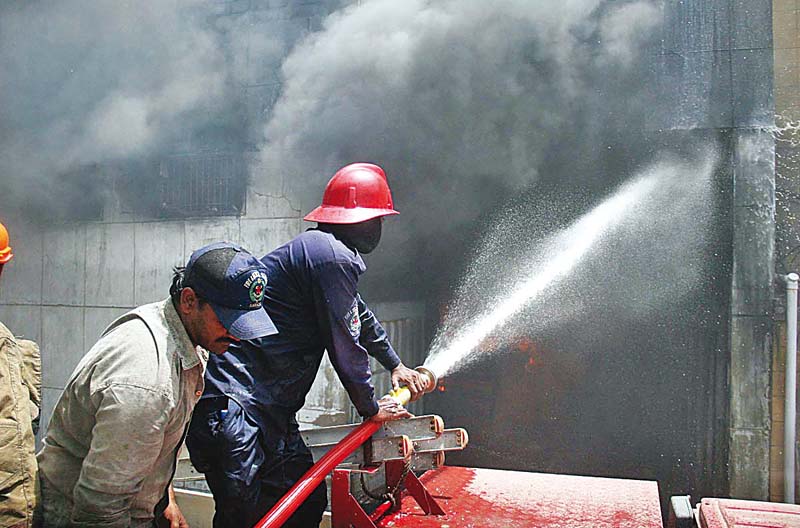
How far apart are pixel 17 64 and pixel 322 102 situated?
4.46m

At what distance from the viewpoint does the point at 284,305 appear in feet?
10.6

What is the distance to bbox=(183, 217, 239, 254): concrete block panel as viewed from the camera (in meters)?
6.12

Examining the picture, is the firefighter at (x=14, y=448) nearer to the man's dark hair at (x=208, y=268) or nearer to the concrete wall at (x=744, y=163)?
the man's dark hair at (x=208, y=268)

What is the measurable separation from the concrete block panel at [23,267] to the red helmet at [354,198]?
5253 mm

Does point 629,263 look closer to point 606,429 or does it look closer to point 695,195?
point 695,195

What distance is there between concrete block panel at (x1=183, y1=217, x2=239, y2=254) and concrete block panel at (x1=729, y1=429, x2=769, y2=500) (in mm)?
4617

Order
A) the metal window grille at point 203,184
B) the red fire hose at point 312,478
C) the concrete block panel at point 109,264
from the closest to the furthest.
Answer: the red fire hose at point 312,478 → the metal window grille at point 203,184 → the concrete block panel at point 109,264

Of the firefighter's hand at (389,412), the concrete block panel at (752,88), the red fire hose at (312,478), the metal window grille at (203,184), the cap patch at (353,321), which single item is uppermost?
the concrete block panel at (752,88)

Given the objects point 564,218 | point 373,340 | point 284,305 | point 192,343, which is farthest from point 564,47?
point 192,343

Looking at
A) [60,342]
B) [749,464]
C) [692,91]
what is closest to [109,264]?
[60,342]

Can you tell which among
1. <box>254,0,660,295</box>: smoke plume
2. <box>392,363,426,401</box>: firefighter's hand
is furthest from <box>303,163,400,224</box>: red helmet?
<box>254,0,660,295</box>: smoke plume

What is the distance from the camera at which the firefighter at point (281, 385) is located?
3.03 m

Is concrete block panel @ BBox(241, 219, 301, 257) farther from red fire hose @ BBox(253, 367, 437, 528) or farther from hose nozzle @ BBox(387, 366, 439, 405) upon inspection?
red fire hose @ BBox(253, 367, 437, 528)

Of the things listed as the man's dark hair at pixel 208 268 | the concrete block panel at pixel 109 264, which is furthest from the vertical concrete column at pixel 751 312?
the concrete block panel at pixel 109 264
